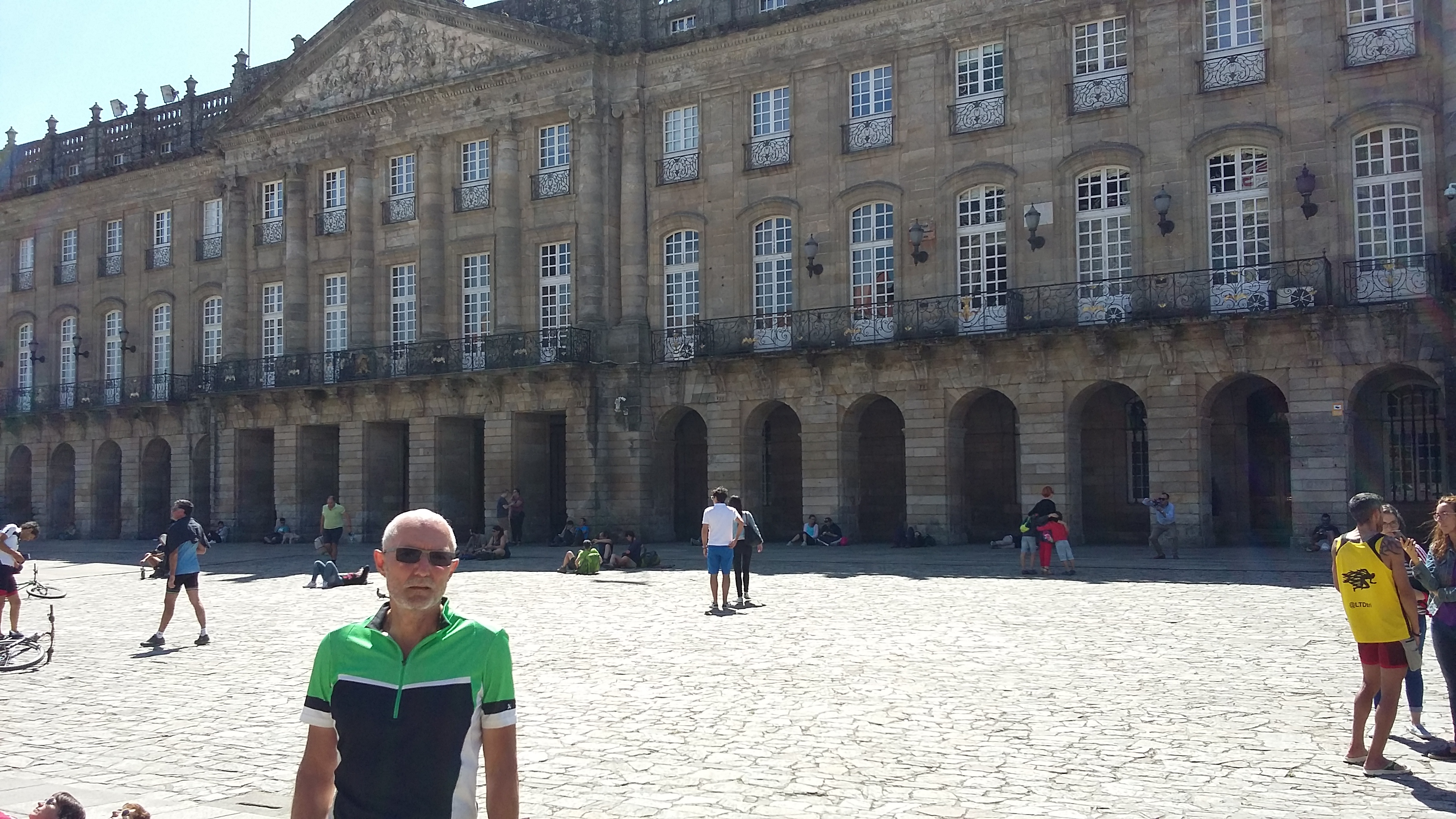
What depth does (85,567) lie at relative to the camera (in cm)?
3102

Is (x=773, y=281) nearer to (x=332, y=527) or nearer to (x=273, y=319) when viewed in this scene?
(x=332, y=527)

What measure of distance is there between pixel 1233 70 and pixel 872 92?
27.4 feet

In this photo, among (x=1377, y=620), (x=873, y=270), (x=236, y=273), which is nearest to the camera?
(x=1377, y=620)

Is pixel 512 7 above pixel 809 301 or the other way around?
above

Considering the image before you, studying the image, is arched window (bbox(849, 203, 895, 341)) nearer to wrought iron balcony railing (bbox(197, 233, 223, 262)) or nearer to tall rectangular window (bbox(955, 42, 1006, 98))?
tall rectangular window (bbox(955, 42, 1006, 98))

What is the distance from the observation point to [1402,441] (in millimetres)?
27812

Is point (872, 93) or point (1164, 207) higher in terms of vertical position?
point (872, 93)

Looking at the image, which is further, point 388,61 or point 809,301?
point 388,61

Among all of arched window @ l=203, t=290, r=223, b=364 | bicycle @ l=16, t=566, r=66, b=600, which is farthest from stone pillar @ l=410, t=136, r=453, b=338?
bicycle @ l=16, t=566, r=66, b=600

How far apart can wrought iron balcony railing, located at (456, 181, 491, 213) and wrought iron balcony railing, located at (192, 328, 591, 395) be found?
3.81m

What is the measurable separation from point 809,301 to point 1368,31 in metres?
13.3

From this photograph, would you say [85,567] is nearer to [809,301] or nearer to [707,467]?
[707,467]

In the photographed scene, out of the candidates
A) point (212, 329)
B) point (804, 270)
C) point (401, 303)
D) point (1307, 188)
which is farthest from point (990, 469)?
point (212, 329)

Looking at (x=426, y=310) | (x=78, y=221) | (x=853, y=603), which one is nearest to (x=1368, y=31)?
(x=853, y=603)
